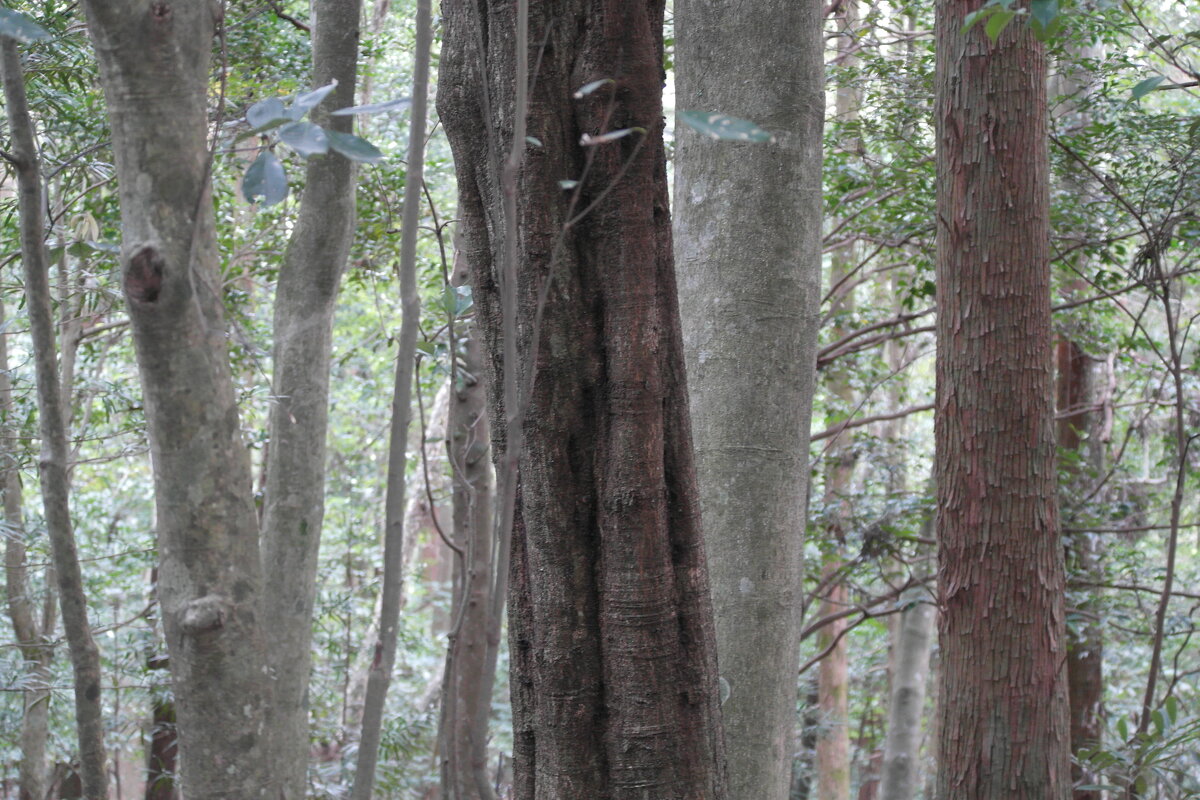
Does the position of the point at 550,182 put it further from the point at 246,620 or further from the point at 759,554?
the point at 759,554

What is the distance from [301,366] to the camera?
3.78 meters

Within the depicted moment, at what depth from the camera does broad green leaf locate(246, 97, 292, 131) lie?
3.72 ft

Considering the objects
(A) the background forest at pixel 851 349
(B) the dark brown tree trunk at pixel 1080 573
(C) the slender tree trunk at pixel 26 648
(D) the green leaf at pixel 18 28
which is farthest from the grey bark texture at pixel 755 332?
(C) the slender tree trunk at pixel 26 648

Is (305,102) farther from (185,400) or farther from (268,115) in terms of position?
(185,400)

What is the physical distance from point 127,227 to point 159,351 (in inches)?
6.6

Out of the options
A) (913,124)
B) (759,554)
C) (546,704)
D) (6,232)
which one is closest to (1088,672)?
(913,124)

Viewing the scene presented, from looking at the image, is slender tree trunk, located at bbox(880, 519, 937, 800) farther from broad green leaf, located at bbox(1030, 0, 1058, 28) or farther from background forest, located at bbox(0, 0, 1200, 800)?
broad green leaf, located at bbox(1030, 0, 1058, 28)

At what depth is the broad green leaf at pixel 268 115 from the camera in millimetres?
1135

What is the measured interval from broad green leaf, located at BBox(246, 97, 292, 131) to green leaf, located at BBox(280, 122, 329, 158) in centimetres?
1

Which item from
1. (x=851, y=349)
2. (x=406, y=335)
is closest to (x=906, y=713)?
(x=851, y=349)

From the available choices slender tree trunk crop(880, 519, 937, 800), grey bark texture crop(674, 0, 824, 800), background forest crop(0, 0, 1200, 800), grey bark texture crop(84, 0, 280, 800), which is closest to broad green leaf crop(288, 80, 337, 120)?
grey bark texture crop(84, 0, 280, 800)

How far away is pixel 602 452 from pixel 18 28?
101cm

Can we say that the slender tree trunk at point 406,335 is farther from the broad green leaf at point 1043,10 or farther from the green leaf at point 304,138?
the broad green leaf at point 1043,10

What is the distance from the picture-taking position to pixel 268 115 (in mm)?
1148
